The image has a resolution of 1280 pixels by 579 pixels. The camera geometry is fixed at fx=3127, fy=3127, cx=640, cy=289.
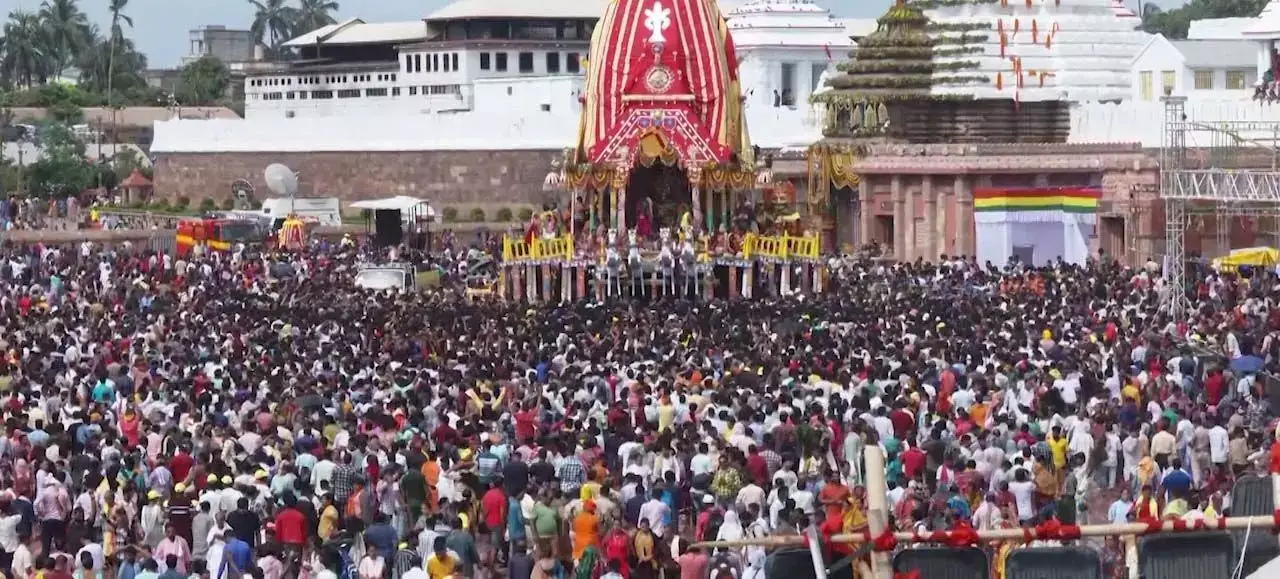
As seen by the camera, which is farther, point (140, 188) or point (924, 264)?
point (140, 188)

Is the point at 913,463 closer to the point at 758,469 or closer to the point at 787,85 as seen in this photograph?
the point at 758,469

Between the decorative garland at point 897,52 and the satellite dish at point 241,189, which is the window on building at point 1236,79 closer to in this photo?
the decorative garland at point 897,52

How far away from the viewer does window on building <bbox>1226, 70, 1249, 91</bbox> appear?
228ft

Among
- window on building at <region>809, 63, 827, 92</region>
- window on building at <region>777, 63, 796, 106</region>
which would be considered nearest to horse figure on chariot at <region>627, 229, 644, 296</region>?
window on building at <region>777, 63, 796, 106</region>

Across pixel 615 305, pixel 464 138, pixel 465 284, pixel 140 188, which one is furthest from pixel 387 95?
pixel 615 305

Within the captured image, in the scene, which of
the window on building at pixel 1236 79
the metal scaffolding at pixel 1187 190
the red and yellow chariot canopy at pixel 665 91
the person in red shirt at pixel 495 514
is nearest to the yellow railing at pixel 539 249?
the red and yellow chariot canopy at pixel 665 91

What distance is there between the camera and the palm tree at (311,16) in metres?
143

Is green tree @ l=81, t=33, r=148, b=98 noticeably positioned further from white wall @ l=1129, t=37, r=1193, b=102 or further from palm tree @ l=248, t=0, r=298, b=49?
white wall @ l=1129, t=37, r=1193, b=102

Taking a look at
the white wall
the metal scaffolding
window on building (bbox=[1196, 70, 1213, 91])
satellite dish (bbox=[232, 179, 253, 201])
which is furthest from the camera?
satellite dish (bbox=[232, 179, 253, 201])

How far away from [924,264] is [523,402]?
2683cm

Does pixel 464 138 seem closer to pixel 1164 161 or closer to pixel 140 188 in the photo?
pixel 140 188

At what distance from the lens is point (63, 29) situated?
124750 mm

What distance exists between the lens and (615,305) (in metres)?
44.4

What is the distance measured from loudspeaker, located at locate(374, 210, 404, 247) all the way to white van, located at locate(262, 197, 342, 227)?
1370 centimetres
